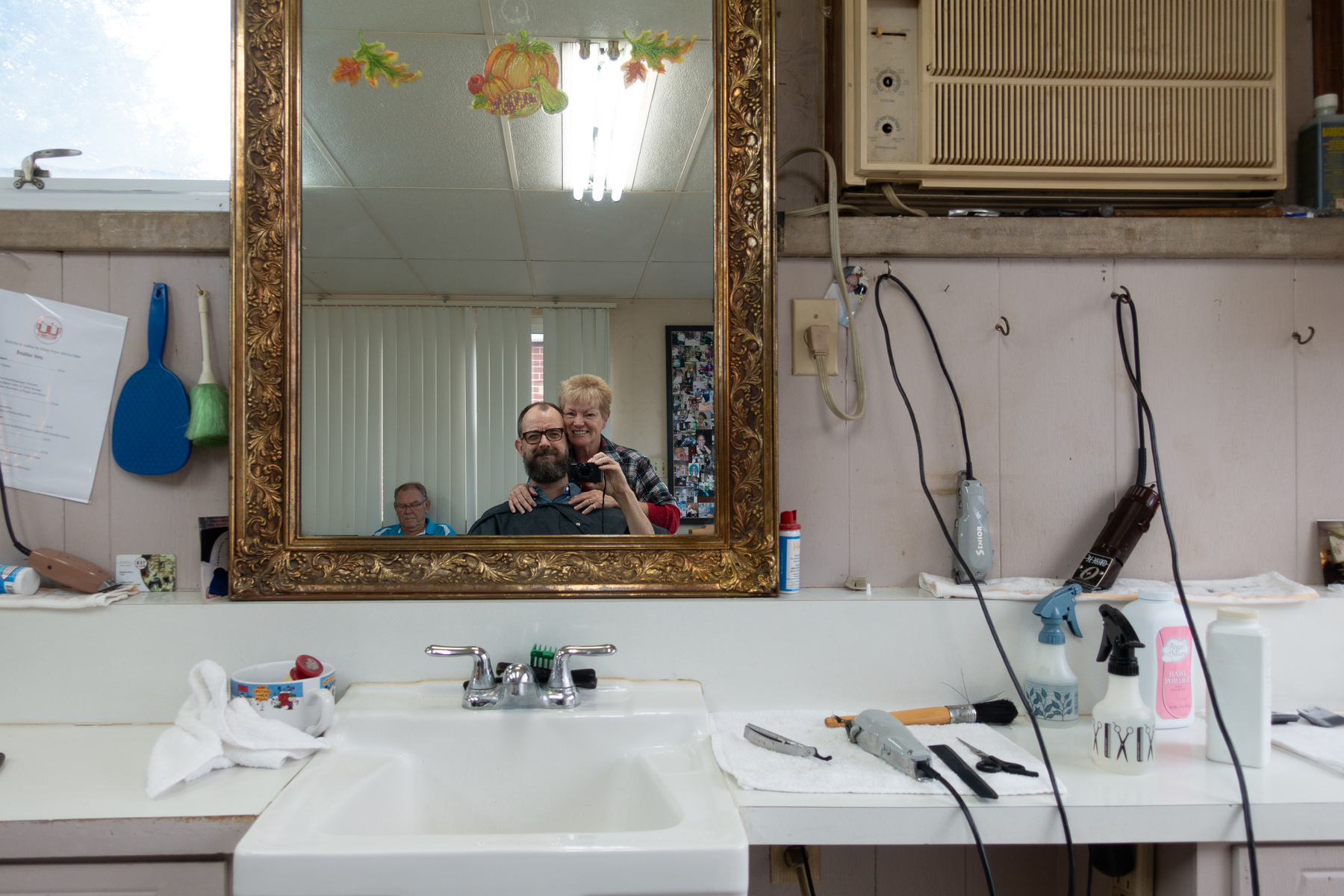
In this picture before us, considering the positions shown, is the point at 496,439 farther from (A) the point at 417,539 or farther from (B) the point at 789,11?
(B) the point at 789,11

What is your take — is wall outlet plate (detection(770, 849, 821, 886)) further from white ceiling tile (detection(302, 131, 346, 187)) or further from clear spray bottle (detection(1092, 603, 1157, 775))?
white ceiling tile (detection(302, 131, 346, 187))

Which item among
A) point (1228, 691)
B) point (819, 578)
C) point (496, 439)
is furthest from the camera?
point (819, 578)

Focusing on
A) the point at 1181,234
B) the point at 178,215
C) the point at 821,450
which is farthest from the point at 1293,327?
the point at 178,215

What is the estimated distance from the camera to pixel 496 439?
45.0 inches

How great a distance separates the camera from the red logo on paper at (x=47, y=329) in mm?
1194

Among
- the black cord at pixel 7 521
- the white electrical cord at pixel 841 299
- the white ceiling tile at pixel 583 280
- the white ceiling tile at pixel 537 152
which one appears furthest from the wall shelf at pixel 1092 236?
the black cord at pixel 7 521

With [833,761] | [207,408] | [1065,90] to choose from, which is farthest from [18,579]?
[1065,90]

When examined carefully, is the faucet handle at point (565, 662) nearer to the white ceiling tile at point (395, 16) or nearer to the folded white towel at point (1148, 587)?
the folded white towel at point (1148, 587)

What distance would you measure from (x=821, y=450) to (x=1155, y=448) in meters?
0.55

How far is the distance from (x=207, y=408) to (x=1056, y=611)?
4.46ft

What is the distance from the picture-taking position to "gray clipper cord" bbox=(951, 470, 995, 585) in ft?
3.99

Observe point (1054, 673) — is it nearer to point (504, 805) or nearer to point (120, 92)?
point (504, 805)

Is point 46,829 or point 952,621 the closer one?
point 46,829

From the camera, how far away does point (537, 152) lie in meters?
1.15
